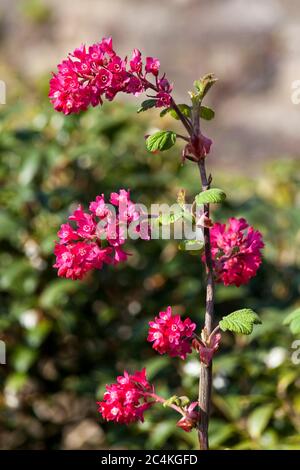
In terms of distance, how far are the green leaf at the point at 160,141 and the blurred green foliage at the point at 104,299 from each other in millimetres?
1012

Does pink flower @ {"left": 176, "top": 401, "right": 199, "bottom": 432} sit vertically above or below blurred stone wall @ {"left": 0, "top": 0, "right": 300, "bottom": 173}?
below

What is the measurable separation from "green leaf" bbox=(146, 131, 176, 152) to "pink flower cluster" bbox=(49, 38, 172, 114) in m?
0.05

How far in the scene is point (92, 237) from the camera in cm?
117

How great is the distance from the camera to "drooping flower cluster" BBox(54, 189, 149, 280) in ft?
3.82

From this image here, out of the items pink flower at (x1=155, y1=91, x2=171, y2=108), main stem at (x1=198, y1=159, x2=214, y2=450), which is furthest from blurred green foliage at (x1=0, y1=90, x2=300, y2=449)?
pink flower at (x1=155, y1=91, x2=171, y2=108)

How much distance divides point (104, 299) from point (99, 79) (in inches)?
54.2

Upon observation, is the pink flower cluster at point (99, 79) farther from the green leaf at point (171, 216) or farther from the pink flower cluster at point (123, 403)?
the pink flower cluster at point (123, 403)

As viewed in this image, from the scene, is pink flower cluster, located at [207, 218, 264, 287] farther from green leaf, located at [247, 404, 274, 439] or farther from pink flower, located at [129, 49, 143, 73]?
green leaf, located at [247, 404, 274, 439]

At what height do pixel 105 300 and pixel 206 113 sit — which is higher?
pixel 206 113

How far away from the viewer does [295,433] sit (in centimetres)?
205

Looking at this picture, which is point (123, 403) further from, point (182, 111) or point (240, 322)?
point (182, 111)

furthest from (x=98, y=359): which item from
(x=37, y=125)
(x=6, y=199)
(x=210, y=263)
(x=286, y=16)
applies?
(x=286, y=16)

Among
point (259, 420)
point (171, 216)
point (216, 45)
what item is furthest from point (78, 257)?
point (216, 45)

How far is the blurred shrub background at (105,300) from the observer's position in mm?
2141
